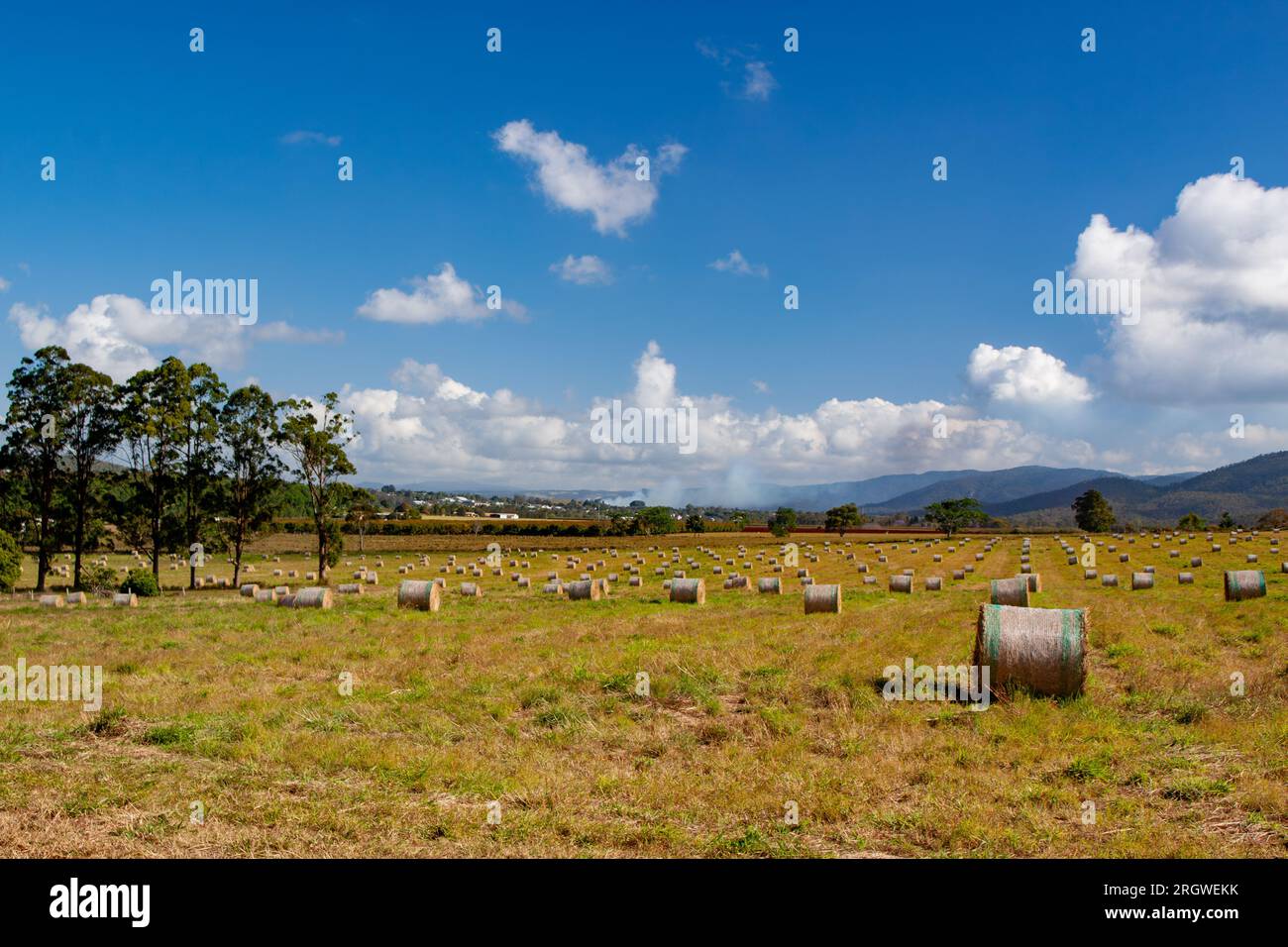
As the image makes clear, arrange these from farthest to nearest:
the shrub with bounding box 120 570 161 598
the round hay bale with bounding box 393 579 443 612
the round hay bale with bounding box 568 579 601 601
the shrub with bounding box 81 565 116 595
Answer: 1. the shrub with bounding box 81 565 116 595
2. the shrub with bounding box 120 570 161 598
3. the round hay bale with bounding box 568 579 601 601
4. the round hay bale with bounding box 393 579 443 612

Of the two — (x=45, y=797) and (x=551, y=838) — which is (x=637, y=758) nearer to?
(x=551, y=838)

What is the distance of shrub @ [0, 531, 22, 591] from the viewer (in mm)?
45156

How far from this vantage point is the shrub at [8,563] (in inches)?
1778

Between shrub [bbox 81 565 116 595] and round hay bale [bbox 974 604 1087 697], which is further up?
round hay bale [bbox 974 604 1087 697]

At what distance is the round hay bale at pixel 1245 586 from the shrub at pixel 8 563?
60901mm

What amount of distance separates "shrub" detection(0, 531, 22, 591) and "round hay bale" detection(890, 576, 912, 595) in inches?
2014

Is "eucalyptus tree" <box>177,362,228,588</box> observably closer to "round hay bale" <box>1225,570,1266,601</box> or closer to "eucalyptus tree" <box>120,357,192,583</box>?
"eucalyptus tree" <box>120,357,192,583</box>

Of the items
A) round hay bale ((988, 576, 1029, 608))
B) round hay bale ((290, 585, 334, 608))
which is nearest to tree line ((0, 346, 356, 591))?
round hay bale ((290, 585, 334, 608))

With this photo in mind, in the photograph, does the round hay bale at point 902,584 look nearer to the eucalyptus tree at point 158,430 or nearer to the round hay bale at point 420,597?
the round hay bale at point 420,597

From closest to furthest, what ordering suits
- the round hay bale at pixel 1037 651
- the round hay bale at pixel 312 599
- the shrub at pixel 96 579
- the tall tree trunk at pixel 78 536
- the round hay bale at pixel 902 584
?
the round hay bale at pixel 1037 651 < the round hay bale at pixel 312 599 < the round hay bale at pixel 902 584 < the shrub at pixel 96 579 < the tall tree trunk at pixel 78 536

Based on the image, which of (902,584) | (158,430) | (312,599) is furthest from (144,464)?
(902,584)

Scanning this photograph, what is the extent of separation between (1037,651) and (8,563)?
55216mm

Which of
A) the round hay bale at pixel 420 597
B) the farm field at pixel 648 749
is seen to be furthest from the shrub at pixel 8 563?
the farm field at pixel 648 749
